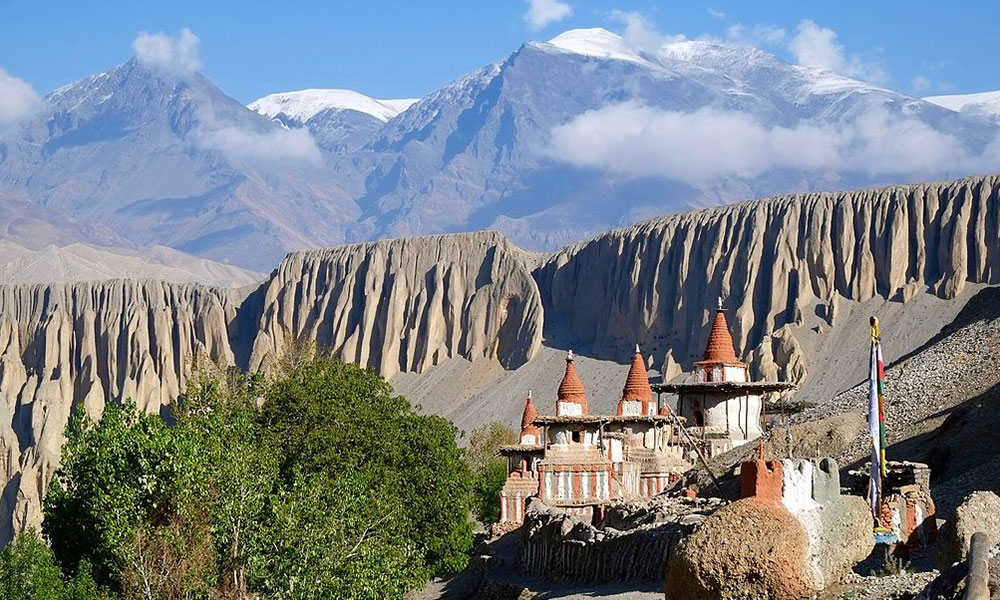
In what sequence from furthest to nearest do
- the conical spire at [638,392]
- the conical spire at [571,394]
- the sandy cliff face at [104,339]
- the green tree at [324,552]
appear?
1. the sandy cliff face at [104,339]
2. the conical spire at [638,392]
3. the conical spire at [571,394]
4. the green tree at [324,552]

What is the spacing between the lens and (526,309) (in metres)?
140

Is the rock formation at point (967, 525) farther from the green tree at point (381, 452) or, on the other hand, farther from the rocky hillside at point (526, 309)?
the rocky hillside at point (526, 309)

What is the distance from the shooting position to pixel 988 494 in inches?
915

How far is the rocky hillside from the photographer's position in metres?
113

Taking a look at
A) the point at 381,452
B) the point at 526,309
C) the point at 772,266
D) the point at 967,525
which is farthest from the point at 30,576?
the point at 526,309

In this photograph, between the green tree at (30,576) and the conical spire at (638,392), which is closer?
the green tree at (30,576)

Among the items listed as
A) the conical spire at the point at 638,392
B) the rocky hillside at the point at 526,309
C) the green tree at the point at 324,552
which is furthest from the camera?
the rocky hillside at the point at 526,309

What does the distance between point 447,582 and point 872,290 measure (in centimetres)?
7969

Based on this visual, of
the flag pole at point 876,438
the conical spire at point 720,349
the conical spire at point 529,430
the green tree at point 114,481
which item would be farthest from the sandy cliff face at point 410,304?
the flag pole at point 876,438

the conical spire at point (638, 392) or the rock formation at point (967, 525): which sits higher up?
the conical spire at point (638, 392)

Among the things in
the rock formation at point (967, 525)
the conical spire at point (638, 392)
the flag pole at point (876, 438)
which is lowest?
the rock formation at point (967, 525)

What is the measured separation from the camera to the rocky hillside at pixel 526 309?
113m

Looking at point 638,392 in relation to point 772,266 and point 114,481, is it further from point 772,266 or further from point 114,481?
point 772,266

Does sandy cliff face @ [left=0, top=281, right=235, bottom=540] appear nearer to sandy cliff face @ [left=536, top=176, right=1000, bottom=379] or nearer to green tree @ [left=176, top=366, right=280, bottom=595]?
sandy cliff face @ [left=536, top=176, right=1000, bottom=379]
